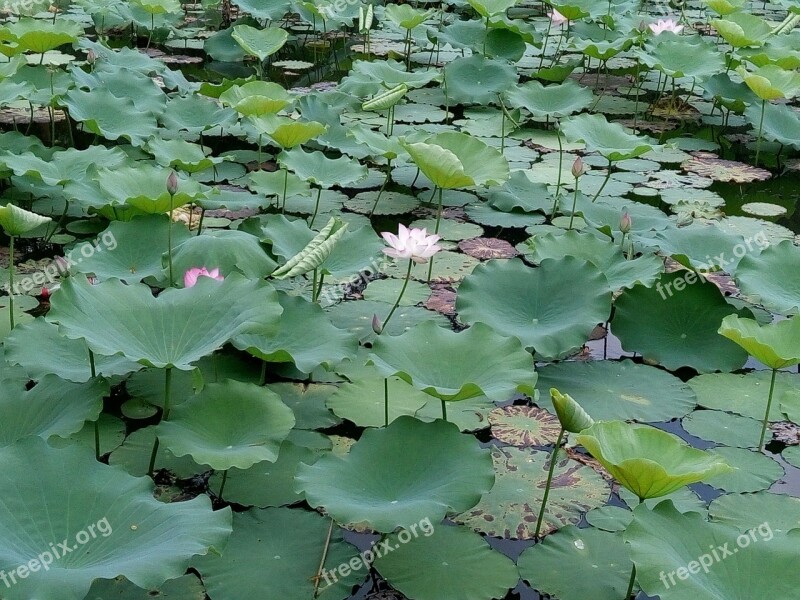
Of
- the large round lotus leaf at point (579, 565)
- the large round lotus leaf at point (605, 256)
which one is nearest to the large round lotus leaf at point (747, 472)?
the large round lotus leaf at point (579, 565)

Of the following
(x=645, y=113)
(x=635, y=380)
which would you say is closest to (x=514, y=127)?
(x=645, y=113)

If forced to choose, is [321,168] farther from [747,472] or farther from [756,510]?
[756,510]

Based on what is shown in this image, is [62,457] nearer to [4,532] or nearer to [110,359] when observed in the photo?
[4,532]

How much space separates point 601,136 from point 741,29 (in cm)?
194

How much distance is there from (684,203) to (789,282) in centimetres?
121

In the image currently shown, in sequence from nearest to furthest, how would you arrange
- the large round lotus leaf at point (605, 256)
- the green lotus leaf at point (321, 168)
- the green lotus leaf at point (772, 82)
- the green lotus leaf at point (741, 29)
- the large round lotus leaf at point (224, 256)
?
the large round lotus leaf at point (224, 256) < the large round lotus leaf at point (605, 256) < the green lotus leaf at point (321, 168) < the green lotus leaf at point (772, 82) < the green lotus leaf at point (741, 29)

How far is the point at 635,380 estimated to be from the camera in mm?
2562

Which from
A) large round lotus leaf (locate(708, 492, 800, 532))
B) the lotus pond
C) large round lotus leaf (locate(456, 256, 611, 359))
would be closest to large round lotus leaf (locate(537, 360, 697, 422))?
the lotus pond

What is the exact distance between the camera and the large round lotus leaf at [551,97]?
4.29 m

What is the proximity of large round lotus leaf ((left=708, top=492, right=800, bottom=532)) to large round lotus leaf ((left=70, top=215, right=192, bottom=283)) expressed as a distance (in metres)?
1.63

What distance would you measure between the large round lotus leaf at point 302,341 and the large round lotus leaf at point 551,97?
2.29 m

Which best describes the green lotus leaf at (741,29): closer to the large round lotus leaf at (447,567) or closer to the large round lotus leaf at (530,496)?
the large round lotus leaf at (530,496)

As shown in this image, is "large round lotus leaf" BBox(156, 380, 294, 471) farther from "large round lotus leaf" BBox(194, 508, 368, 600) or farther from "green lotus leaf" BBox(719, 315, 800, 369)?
"green lotus leaf" BBox(719, 315, 800, 369)

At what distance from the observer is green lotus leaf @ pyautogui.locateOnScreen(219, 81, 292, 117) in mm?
3689
